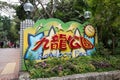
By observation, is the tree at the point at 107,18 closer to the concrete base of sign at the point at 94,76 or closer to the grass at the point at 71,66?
the grass at the point at 71,66

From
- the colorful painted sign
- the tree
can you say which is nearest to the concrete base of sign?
the colorful painted sign

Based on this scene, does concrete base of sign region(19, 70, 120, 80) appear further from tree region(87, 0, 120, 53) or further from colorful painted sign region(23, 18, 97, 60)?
tree region(87, 0, 120, 53)

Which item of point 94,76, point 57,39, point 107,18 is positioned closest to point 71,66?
point 94,76

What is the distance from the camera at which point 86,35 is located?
10.3 m

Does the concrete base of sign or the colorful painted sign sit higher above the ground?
the colorful painted sign

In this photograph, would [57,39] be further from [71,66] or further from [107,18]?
[107,18]

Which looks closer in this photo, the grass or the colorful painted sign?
the grass

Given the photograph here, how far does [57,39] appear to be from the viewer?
9.51 metres

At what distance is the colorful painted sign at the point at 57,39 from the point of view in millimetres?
8883

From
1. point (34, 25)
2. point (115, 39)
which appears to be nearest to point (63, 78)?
point (34, 25)

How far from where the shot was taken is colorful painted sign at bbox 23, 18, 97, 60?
8883 millimetres

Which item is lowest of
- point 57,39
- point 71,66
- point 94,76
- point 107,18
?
point 94,76

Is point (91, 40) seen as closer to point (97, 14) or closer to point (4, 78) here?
point (97, 14)

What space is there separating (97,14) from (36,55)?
352 centimetres
